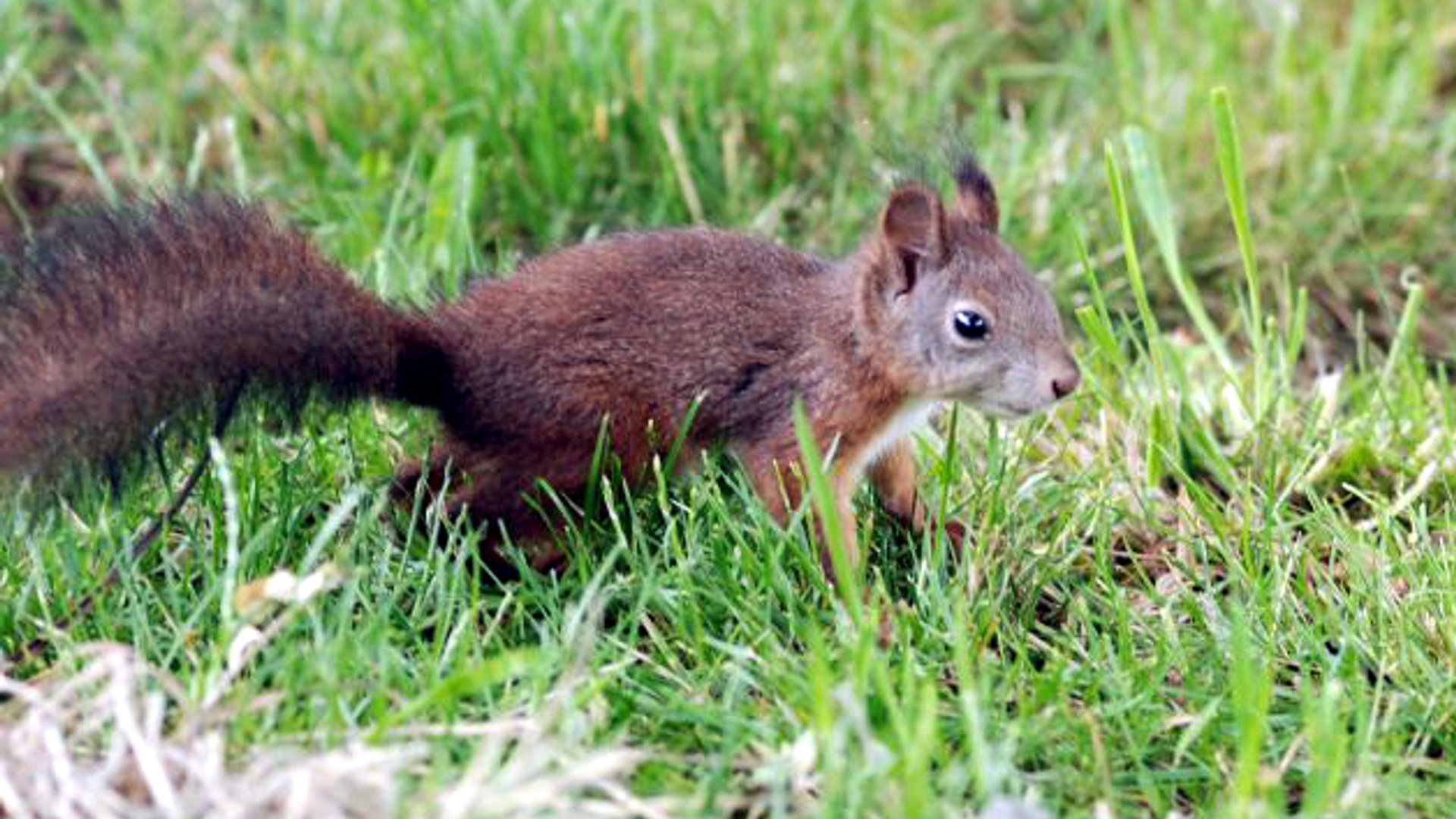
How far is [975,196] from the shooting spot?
11.5 feet

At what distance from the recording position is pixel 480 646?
2922 mm

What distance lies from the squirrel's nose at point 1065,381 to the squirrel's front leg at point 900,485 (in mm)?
322

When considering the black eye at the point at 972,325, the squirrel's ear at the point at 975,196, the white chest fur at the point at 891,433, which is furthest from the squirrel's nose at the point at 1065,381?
the squirrel's ear at the point at 975,196

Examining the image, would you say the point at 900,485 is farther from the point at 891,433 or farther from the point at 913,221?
the point at 913,221

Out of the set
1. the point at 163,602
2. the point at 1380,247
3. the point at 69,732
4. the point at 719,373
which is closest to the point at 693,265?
the point at 719,373

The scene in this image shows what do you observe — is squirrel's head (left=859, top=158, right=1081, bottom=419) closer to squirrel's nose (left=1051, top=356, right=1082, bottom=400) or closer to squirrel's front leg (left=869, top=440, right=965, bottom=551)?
squirrel's nose (left=1051, top=356, right=1082, bottom=400)

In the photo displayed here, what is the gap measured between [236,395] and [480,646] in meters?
0.49

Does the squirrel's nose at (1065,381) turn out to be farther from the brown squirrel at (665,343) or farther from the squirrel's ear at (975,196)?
the squirrel's ear at (975,196)

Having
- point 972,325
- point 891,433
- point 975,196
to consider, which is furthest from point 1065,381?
point 975,196

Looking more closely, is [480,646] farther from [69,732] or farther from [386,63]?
[386,63]

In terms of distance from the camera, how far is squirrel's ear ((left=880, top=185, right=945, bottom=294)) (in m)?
3.33

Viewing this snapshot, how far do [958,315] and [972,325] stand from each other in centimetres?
3

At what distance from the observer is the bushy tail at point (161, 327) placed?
110 inches

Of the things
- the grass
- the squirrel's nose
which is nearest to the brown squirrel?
the squirrel's nose
